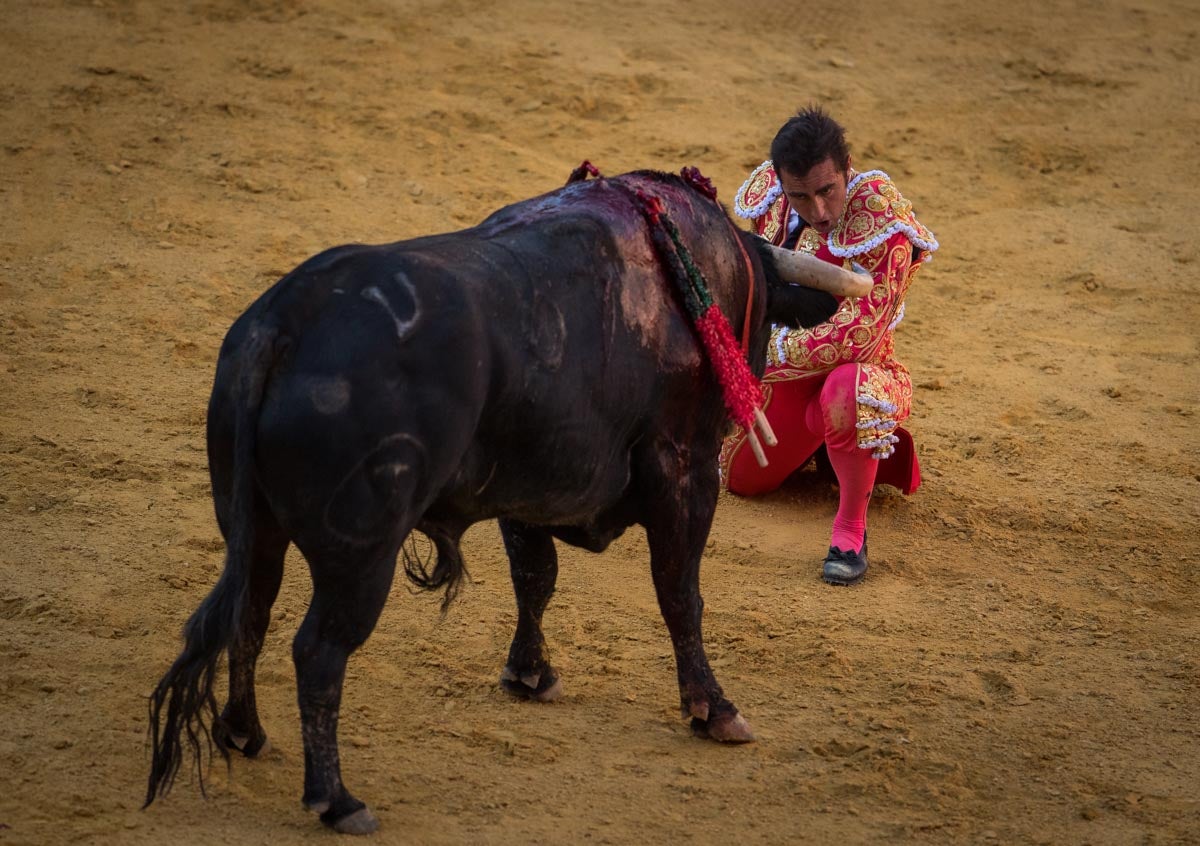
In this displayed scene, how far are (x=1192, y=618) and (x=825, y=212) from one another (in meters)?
1.90

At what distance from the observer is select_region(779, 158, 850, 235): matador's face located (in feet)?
16.3

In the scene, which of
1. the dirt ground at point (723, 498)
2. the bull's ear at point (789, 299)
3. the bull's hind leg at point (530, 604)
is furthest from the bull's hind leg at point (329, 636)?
the bull's ear at point (789, 299)

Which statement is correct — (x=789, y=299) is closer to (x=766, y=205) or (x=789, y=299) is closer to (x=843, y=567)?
(x=766, y=205)

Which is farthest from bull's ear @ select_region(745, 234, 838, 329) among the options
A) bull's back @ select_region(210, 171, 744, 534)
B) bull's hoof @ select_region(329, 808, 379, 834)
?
bull's hoof @ select_region(329, 808, 379, 834)

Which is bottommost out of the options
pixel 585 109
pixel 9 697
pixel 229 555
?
pixel 9 697

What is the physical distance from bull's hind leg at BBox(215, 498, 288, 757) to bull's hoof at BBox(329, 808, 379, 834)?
1.14ft

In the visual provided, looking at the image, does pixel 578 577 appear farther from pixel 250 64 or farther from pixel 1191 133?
pixel 1191 133

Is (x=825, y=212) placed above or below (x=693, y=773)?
above

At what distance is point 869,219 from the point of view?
530 centimetres

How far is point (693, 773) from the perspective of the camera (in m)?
4.13

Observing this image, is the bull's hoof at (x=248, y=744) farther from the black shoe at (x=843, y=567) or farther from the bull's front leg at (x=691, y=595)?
the black shoe at (x=843, y=567)

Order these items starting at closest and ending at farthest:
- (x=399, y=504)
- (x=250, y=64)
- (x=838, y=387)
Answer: (x=399, y=504) → (x=838, y=387) → (x=250, y=64)

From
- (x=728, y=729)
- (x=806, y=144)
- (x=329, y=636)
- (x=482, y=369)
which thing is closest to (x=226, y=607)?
(x=329, y=636)

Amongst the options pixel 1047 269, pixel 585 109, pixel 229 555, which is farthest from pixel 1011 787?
pixel 585 109
